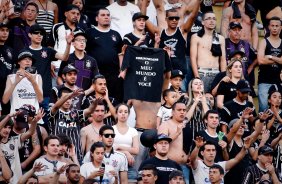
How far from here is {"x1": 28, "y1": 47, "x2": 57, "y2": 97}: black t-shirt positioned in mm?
24250

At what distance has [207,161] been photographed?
23.7m

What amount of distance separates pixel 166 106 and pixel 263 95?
2967 mm

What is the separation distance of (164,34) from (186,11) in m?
1.13

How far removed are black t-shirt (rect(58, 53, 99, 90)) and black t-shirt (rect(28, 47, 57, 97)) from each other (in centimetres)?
36

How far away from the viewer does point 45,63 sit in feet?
80.0

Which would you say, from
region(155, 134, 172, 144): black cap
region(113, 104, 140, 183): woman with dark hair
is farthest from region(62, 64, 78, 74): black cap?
region(155, 134, 172, 144): black cap

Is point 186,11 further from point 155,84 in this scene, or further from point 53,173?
point 53,173

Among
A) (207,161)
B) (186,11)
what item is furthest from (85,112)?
(186,11)

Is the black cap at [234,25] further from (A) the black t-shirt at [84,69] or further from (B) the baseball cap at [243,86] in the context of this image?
(A) the black t-shirt at [84,69]

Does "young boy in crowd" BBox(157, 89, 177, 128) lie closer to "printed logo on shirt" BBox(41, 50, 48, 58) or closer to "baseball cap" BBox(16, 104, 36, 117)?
"printed logo on shirt" BBox(41, 50, 48, 58)

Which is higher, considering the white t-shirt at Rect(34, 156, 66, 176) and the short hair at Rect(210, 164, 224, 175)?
the white t-shirt at Rect(34, 156, 66, 176)

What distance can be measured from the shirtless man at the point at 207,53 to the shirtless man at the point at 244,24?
1295 mm

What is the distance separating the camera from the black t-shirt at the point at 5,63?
2398 centimetres

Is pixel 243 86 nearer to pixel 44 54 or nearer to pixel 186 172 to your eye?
pixel 186 172
